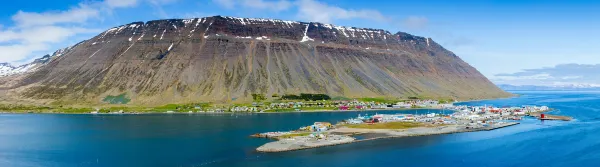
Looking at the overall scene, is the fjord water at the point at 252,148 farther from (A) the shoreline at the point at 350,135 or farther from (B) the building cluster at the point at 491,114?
(B) the building cluster at the point at 491,114

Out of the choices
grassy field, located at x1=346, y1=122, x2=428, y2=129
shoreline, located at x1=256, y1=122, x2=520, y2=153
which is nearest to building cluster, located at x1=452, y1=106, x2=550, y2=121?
shoreline, located at x1=256, y1=122, x2=520, y2=153

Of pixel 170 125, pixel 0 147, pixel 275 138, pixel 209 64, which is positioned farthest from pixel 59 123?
pixel 209 64

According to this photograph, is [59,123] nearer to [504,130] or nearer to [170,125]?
[170,125]

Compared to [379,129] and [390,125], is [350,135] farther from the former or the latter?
[390,125]

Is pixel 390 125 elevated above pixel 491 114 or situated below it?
below

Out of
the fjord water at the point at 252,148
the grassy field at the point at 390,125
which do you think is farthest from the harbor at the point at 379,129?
the fjord water at the point at 252,148

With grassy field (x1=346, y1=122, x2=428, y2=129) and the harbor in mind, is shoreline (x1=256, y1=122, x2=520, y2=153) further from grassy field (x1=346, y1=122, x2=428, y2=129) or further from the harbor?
grassy field (x1=346, y1=122, x2=428, y2=129)

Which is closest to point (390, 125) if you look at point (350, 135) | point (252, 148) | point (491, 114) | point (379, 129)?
point (379, 129)
